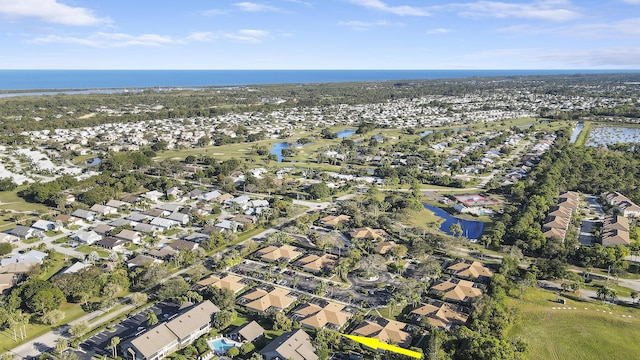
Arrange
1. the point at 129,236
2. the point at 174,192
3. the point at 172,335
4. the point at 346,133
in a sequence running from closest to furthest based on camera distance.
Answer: the point at 172,335, the point at 129,236, the point at 174,192, the point at 346,133

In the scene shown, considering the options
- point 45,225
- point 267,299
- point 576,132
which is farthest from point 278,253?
point 576,132

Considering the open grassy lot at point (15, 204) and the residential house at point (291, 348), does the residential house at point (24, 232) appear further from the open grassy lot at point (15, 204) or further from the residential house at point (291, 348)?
the residential house at point (291, 348)

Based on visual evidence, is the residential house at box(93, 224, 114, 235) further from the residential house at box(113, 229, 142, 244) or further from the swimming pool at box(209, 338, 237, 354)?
the swimming pool at box(209, 338, 237, 354)

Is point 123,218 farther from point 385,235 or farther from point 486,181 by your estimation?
point 486,181

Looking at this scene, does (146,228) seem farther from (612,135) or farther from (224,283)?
(612,135)

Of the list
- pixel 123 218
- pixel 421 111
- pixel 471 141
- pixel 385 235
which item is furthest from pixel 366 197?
pixel 421 111

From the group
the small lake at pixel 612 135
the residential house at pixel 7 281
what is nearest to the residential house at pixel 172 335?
the residential house at pixel 7 281
